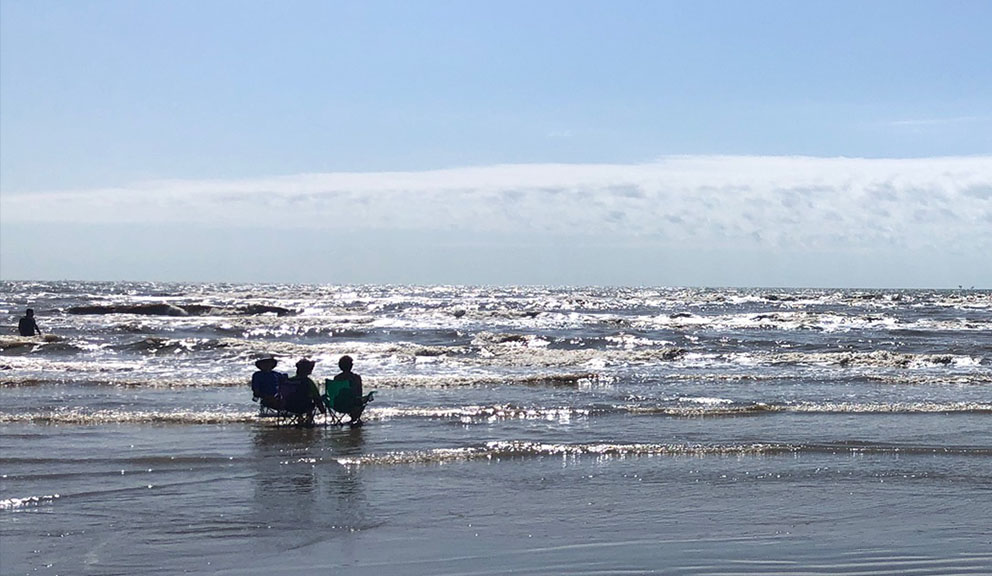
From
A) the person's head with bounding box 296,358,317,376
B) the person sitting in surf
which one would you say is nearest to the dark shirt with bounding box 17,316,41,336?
the person sitting in surf

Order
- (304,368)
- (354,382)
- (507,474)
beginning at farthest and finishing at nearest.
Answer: (304,368)
(354,382)
(507,474)

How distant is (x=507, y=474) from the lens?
11867 millimetres

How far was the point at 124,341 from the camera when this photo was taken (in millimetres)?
36688

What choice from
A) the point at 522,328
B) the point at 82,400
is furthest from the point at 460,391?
the point at 522,328

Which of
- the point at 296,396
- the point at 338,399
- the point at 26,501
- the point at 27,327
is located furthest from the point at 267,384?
the point at 27,327

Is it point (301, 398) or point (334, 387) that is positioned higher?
point (334, 387)

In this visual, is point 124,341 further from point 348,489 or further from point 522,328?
point 348,489

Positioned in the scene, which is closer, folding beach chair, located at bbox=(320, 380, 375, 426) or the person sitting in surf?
folding beach chair, located at bbox=(320, 380, 375, 426)

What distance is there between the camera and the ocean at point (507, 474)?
8211 millimetres

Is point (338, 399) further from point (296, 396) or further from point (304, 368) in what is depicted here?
point (304, 368)

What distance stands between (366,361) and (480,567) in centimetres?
2326

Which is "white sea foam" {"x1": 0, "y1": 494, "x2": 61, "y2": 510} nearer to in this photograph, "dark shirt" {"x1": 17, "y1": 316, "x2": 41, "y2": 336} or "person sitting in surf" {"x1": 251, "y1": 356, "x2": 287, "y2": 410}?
"person sitting in surf" {"x1": 251, "y1": 356, "x2": 287, "y2": 410}

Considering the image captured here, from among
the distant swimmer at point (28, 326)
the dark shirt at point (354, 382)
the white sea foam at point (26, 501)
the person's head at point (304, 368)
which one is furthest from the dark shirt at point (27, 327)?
the white sea foam at point (26, 501)

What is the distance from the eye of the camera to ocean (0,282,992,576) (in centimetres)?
821
